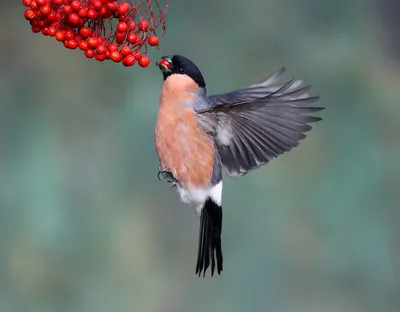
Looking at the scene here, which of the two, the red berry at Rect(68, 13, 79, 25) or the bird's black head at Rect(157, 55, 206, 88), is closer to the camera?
the red berry at Rect(68, 13, 79, 25)

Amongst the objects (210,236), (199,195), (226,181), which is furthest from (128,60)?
(226,181)

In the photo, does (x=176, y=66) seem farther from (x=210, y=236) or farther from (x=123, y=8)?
(x=210, y=236)

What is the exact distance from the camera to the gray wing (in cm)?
184

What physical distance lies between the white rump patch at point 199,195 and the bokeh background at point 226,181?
830 mm

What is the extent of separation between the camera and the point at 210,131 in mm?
1941

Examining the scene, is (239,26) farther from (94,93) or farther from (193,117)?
(193,117)

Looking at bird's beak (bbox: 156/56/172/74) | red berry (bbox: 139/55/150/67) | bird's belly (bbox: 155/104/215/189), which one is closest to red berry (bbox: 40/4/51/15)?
red berry (bbox: 139/55/150/67)

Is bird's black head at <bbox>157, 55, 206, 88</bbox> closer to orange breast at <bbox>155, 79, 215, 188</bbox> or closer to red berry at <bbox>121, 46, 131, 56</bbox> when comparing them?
orange breast at <bbox>155, 79, 215, 188</bbox>

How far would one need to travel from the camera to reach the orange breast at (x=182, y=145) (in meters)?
1.90

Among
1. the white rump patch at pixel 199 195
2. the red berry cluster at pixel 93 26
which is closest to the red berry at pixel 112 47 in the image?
the red berry cluster at pixel 93 26

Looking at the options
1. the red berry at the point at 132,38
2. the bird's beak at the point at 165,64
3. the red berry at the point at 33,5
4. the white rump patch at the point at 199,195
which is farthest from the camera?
the white rump patch at the point at 199,195

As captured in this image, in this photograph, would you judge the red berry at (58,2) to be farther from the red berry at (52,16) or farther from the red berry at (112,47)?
the red berry at (112,47)

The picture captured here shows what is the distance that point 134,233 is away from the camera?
290 cm

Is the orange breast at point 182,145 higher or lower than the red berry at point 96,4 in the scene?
lower
